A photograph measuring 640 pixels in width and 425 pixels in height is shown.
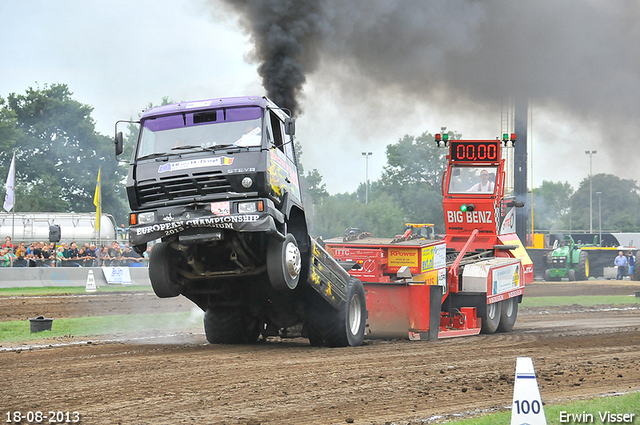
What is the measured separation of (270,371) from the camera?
8211 mm

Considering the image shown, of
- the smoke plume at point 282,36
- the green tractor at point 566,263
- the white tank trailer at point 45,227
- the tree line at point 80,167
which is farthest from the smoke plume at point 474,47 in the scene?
the tree line at point 80,167

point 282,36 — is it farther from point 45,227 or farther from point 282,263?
point 45,227

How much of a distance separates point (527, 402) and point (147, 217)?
5870 millimetres

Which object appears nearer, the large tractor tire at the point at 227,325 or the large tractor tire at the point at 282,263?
the large tractor tire at the point at 282,263

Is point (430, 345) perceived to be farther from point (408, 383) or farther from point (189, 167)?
point (189, 167)

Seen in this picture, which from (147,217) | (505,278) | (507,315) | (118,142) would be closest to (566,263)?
(507,315)

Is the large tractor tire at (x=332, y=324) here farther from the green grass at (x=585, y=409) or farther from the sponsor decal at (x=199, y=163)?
the green grass at (x=585, y=409)

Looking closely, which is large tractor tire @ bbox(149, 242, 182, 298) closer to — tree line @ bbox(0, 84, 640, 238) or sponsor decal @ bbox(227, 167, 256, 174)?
sponsor decal @ bbox(227, 167, 256, 174)

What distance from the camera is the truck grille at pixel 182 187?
8922 mm

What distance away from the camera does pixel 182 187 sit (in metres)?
8.99

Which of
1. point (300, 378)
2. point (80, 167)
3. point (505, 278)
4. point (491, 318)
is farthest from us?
point (80, 167)

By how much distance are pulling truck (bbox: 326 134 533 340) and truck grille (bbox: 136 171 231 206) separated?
14.0 ft

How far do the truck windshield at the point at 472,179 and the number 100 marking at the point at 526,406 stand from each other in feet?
37.4

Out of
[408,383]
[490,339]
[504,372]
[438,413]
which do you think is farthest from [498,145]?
[438,413]
